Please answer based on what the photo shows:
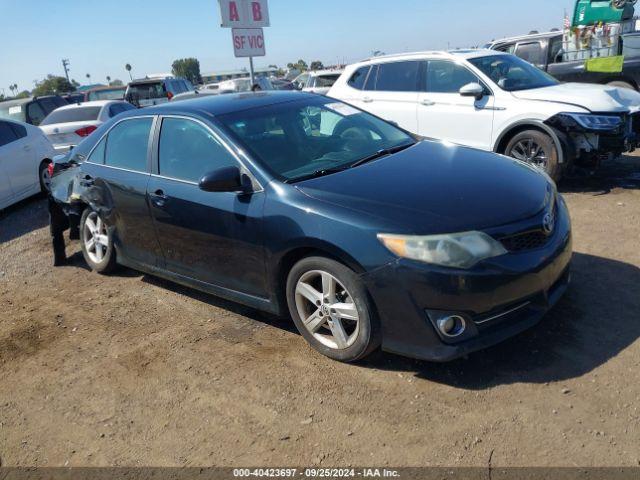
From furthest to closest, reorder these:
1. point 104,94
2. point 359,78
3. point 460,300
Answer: point 104,94
point 359,78
point 460,300

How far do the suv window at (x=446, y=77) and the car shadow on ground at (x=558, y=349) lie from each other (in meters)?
4.20

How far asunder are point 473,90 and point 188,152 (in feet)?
14.0

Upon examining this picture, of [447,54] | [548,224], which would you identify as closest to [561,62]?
[447,54]

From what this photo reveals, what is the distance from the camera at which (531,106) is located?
22.3 ft

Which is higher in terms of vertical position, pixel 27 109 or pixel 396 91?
pixel 396 91

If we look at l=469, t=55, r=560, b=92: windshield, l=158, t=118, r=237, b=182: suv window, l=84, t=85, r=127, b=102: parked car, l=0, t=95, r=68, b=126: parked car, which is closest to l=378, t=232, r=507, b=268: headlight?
l=158, t=118, r=237, b=182: suv window

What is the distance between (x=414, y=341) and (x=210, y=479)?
4.19 feet

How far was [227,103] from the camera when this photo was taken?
14.8 feet

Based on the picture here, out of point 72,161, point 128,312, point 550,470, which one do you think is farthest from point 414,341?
point 72,161

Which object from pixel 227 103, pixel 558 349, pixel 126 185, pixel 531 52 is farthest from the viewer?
pixel 531 52

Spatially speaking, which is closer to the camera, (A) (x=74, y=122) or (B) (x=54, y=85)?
(A) (x=74, y=122)

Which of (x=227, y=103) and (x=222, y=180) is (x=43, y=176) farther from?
(x=222, y=180)

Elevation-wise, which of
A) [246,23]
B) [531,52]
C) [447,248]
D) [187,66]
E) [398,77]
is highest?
[246,23]

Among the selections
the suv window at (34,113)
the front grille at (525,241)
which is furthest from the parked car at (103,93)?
the front grille at (525,241)
